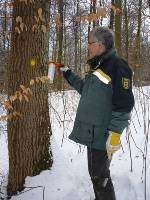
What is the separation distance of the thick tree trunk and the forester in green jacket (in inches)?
31.1

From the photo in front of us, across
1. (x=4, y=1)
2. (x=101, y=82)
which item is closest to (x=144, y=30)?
(x=4, y=1)

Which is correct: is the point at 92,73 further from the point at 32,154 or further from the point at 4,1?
the point at 4,1

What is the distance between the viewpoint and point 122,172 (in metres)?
4.91

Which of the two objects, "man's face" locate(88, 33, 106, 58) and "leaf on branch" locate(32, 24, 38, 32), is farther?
"leaf on branch" locate(32, 24, 38, 32)

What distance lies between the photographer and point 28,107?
14.5 feet

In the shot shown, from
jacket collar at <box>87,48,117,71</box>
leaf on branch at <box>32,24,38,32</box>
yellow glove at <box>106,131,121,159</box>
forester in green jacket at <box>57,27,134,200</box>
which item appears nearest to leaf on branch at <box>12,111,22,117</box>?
forester in green jacket at <box>57,27,134,200</box>

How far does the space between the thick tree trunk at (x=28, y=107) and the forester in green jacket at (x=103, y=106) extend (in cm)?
79

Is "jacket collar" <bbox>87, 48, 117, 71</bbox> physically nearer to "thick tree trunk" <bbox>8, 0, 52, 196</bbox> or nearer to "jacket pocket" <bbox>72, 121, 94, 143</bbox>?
"jacket pocket" <bbox>72, 121, 94, 143</bbox>

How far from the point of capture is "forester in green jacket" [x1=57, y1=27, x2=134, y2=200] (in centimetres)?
353

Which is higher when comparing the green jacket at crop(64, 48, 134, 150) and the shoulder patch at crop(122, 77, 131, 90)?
the shoulder patch at crop(122, 77, 131, 90)

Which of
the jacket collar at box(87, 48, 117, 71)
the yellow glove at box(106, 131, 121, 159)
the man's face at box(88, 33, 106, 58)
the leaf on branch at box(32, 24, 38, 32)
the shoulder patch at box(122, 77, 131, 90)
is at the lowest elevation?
the yellow glove at box(106, 131, 121, 159)

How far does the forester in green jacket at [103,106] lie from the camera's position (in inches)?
139

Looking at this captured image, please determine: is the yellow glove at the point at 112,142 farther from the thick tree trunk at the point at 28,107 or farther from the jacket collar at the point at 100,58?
the thick tree trunk at the point at 28,107

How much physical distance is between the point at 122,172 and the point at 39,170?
1.03 m
